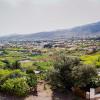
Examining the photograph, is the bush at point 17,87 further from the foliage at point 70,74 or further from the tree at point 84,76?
the tree at point 84,76

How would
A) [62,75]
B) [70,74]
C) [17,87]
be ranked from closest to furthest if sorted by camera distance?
[17,87]
[70,74]
[62,75]

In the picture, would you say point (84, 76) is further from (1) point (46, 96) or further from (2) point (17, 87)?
(2) point (17, 87)

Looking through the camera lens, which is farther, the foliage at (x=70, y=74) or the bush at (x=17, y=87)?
the foliage at (x=70, y=74)

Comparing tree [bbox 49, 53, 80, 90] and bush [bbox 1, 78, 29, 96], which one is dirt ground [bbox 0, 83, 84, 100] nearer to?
bush [bbox 1, 78, 29, 96]

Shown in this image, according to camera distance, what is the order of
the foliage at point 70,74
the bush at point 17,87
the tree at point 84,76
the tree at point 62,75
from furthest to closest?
the tree at point 62,75 → the foliage at point 70,74 → the tree at point 84,76 → the bush at point 17,87

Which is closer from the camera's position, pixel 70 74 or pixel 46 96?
pixel 46 96

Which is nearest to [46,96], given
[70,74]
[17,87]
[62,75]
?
[62,75]

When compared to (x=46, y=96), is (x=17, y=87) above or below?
above

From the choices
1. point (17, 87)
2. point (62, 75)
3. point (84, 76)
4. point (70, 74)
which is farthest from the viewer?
point (62, 75)

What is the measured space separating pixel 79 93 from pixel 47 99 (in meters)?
3.52

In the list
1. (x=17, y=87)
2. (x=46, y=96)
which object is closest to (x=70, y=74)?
(x=46, y=96)

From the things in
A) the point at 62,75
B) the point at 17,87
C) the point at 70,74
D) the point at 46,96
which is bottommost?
the point at 46,96

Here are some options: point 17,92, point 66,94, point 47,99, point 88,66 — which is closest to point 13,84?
point 17,92

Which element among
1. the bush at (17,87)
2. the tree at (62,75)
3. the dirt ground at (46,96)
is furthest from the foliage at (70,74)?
the bush at (17,87)
